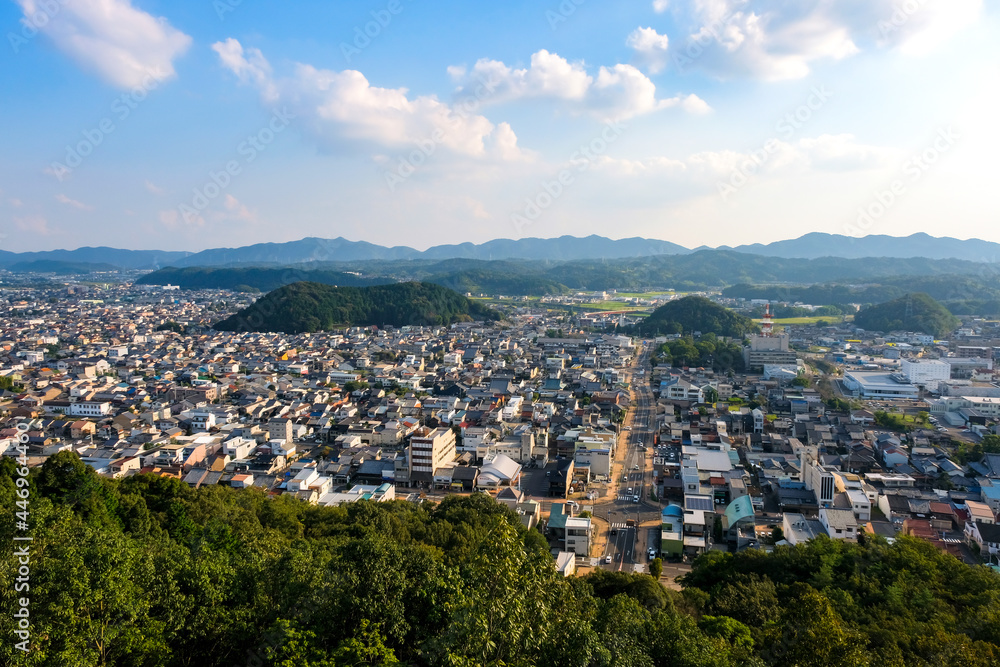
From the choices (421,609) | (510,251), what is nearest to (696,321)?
(421,609)

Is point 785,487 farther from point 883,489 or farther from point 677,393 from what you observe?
point 677,393

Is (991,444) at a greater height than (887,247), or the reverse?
(887,247)

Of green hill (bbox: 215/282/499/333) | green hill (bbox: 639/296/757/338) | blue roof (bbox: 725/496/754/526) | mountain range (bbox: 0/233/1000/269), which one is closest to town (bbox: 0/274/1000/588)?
blue roof (bbox: 725/496/754/526)

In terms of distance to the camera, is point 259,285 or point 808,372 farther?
point 259,285

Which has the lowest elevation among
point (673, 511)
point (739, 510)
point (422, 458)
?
point (673, 511)

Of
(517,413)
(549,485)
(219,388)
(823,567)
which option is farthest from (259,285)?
(823,567)

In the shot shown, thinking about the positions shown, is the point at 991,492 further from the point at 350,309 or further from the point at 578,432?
the point at 350,309

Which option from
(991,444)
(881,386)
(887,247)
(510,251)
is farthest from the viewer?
(510,251)
